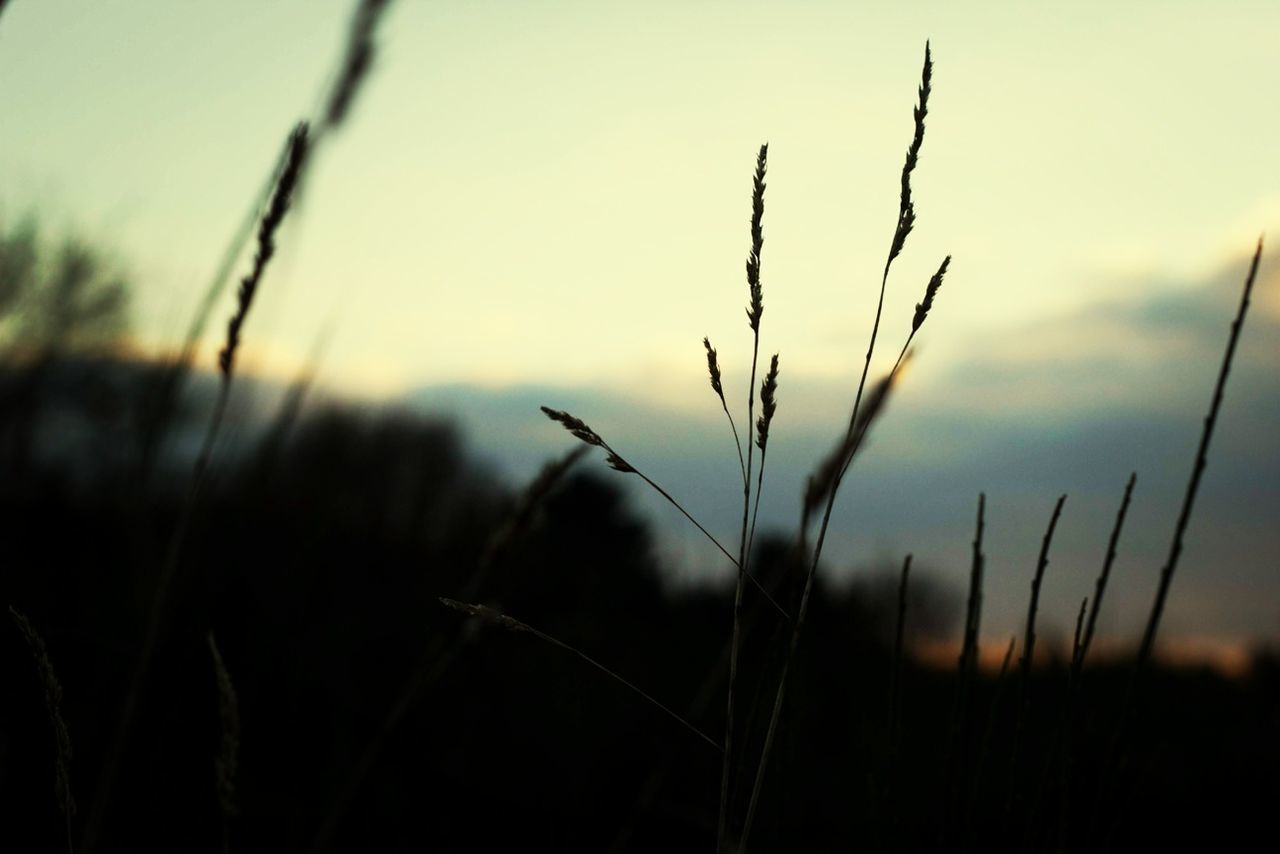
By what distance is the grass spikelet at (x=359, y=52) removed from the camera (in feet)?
4.18

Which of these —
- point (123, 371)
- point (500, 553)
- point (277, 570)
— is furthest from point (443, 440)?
point (500, 553)

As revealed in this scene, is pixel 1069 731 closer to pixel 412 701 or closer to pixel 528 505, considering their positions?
pixel 528 505

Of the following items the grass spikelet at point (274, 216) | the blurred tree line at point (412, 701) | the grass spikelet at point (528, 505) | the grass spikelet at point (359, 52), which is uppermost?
the grass spikelet at point (359, 52)

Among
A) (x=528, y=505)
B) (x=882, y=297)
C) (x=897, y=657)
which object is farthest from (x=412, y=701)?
(x=882, y=297)

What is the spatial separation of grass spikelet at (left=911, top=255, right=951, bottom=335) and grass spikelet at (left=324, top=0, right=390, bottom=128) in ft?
2.60

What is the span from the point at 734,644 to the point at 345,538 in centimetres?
522

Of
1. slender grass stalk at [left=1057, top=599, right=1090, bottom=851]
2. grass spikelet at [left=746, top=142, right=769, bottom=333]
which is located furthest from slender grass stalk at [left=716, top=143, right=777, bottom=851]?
slender grass stalk at [left=1057, top=599, right=1090, bottom=851]

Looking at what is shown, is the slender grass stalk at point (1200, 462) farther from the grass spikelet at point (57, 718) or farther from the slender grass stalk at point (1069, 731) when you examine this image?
the grass spikelet at point (57, 718)

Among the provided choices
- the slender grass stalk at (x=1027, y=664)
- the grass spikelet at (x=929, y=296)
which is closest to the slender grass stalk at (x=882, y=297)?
the grass spikelet at (x=929, y=296)

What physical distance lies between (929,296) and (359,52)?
Answer: 0.84 metres

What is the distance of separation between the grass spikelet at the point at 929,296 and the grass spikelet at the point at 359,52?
79 cm

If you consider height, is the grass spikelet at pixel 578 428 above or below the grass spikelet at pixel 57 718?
above

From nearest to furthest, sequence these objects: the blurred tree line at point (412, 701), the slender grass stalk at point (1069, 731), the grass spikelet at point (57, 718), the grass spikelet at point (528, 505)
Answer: the grass spikelet at point (57, 718) → the slender grass stalk at point (1069, 731) → the grass spikelet at point (528, 505) → the blurred tree line at point (412, 701)

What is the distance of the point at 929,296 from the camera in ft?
2.89
